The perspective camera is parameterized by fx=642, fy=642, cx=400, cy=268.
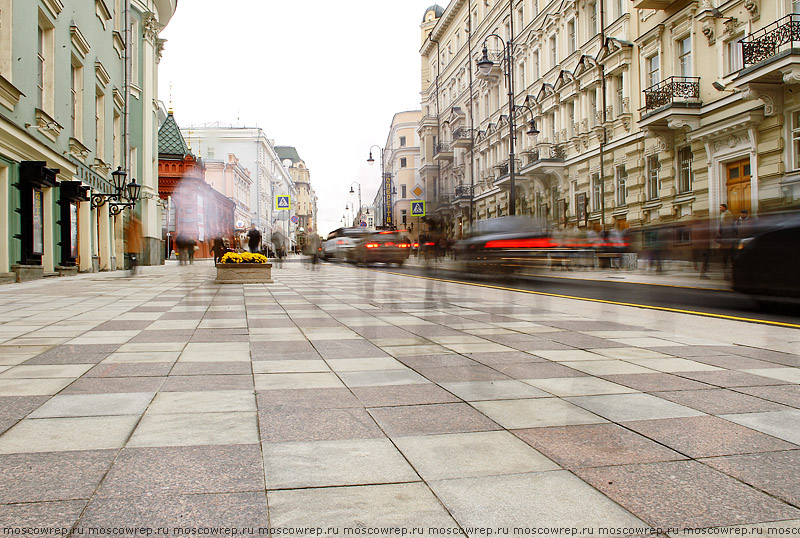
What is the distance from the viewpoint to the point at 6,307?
9.59 meters

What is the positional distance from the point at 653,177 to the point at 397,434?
25.0 metres

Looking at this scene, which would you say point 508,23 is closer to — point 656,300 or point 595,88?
point 595,88

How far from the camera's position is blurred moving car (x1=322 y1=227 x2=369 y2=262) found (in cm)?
3816

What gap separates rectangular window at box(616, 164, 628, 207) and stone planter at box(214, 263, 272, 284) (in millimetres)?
17349

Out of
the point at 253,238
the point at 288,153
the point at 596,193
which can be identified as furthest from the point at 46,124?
the point at 288,153

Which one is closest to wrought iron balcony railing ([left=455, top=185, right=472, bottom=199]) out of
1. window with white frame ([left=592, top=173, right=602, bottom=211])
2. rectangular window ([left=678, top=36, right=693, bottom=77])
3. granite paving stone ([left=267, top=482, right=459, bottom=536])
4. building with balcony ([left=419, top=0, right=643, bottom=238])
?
building with balcony ([left=419, top=0, right=643, bottom=238])

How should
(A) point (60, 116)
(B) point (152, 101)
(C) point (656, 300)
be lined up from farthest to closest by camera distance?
(B) point (152, 101) < (A) point (60, 116) < (C) point (656, 300)

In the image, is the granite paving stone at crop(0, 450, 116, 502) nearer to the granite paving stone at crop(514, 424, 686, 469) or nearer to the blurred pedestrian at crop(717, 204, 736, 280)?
the granite paving stone at crop(514, 424, 686, 469)

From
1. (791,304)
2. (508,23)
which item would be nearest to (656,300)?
(791,304)

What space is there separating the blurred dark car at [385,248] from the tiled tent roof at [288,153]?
474 feet

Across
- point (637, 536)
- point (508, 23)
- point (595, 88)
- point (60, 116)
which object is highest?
point (508, 23)

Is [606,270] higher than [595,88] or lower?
lower

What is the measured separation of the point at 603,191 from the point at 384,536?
2843 cm

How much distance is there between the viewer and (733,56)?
2095cm
